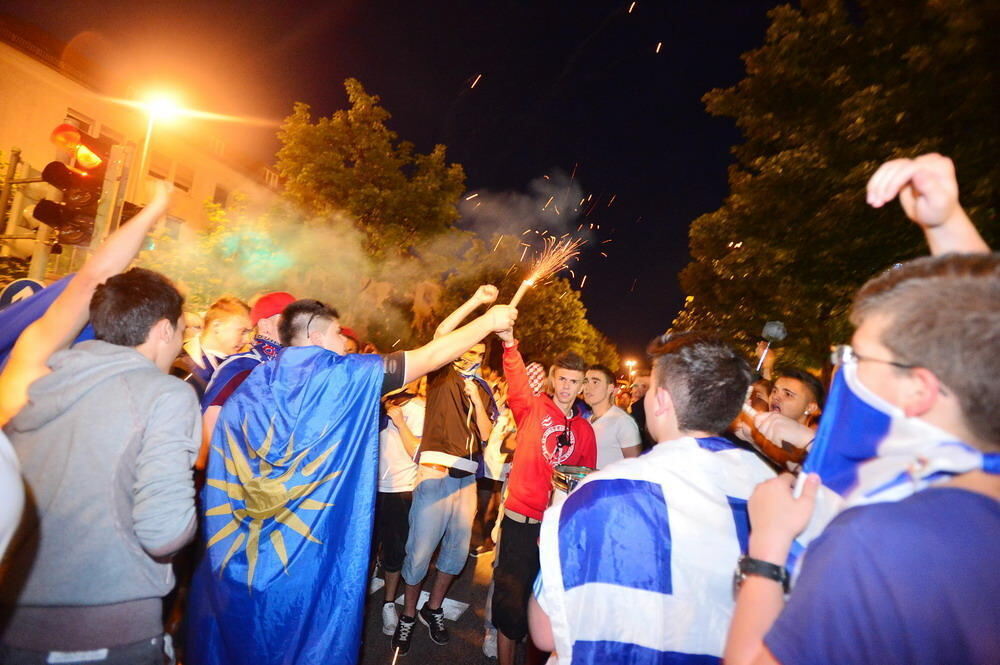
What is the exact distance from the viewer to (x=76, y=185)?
616 centimetres

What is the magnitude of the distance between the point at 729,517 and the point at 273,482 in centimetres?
228

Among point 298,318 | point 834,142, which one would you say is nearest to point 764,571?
point 298,318

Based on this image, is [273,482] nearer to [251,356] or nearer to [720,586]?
[251,356]

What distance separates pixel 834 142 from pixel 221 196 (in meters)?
29.4

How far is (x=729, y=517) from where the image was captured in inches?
72.7

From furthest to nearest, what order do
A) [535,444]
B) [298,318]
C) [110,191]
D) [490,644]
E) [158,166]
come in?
[158,166]
[110,191]
[490,644]
[535,444]
[298,318]

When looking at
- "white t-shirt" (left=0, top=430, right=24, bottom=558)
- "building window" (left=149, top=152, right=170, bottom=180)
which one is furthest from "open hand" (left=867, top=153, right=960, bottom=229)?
"building window" (left=149, top=152, right=170, bottom=180)

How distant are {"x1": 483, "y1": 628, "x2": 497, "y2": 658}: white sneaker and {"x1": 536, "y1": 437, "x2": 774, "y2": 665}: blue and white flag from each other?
341 centimetres

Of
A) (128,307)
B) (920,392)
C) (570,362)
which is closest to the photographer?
(920,392)

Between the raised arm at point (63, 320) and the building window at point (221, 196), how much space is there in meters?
29.3

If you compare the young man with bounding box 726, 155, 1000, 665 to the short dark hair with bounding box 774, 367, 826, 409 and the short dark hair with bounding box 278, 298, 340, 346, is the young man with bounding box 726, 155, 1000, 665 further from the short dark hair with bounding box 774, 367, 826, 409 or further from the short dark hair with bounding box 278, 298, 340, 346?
the short dark hair with bounding box 774, 367, 826, 409

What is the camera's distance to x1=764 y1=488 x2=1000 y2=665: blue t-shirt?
1.03 m

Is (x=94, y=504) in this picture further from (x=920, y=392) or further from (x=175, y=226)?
(x=175, y=226)

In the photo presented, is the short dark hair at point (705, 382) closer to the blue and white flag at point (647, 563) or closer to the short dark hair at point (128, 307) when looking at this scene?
the blue and white flag at point (647, 563)
